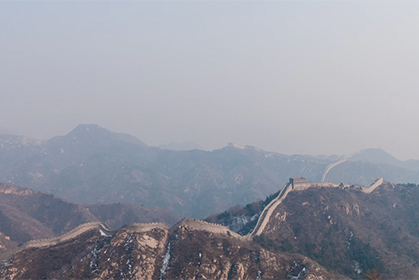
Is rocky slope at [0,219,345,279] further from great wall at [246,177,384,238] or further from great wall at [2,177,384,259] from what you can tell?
great wall at [246,177,384,238]

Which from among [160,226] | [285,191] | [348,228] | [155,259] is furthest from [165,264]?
[348,228]

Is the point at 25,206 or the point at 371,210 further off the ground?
the point at 371,210

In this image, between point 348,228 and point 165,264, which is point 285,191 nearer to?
point 348,228

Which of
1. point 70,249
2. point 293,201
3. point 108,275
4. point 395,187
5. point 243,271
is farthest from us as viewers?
point 395,187

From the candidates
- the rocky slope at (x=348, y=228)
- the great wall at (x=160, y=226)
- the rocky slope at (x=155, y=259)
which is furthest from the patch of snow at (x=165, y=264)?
the rocky slope at (x=348, y=228)

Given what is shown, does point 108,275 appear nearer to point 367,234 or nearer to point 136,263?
point 136,263

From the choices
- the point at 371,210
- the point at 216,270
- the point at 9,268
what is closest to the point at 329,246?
the point at 371,210

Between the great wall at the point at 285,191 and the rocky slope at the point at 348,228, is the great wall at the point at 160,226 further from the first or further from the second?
the rocky slope at the point at 348,228

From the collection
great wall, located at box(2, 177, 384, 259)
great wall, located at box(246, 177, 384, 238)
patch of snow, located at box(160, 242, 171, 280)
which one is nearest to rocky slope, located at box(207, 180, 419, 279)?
great wall, located at box(246, 177, 384, 238)
